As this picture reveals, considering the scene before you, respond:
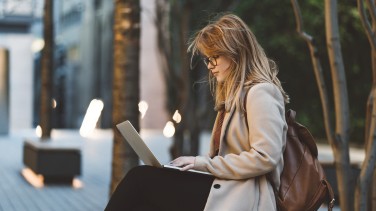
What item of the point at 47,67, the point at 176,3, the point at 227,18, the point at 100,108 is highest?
the point at 227,18

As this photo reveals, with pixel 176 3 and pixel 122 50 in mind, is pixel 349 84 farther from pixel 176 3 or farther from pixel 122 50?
pixel 122 50

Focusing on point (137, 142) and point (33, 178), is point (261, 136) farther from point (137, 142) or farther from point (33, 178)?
point (33, 178)

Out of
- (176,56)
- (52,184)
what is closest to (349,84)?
(176,56)

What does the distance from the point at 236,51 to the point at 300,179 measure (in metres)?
0.61

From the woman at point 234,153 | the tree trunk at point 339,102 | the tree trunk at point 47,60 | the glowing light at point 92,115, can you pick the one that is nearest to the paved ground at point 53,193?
the tree trunk at point 47,60

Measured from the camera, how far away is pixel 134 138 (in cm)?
342

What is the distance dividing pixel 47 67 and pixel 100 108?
26.0m

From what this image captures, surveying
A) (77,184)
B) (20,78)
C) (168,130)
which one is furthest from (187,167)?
(20,78)

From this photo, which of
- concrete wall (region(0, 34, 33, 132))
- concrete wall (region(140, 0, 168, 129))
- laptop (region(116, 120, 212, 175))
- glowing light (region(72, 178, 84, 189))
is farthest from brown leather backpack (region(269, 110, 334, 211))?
concrete wall (region(140, 0, 168, 129))

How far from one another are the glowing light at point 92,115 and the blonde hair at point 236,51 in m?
36.0

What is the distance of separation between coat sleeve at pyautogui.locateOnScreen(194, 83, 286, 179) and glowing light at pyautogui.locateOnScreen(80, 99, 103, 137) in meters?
36.1

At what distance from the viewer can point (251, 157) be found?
3199mm

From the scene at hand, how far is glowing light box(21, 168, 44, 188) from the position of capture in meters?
11.8

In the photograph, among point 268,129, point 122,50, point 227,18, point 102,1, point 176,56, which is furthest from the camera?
point 102,1
